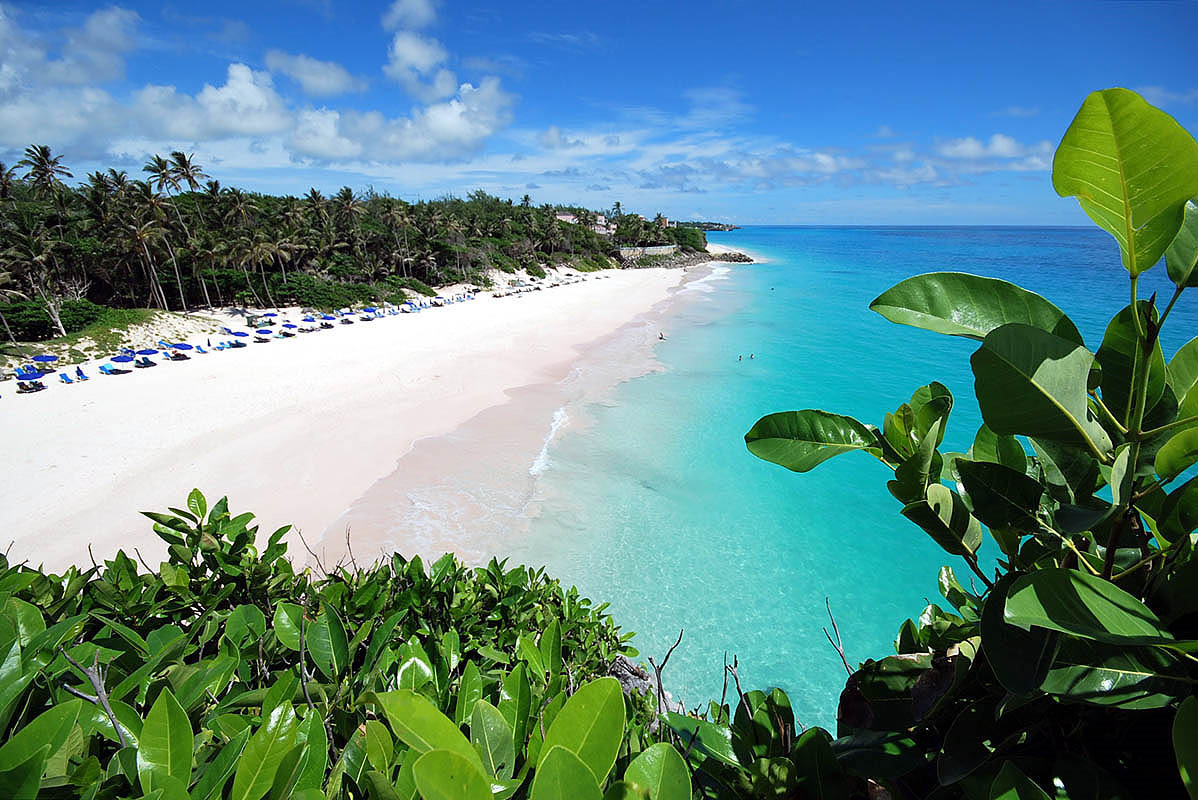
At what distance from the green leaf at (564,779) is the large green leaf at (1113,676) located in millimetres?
626

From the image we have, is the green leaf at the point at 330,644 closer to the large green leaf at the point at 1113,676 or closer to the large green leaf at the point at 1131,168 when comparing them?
the large green leaf at the point at 1113,676

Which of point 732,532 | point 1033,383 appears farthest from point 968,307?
point 732,532

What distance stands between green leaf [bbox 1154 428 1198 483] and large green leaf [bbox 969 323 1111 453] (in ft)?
0.24

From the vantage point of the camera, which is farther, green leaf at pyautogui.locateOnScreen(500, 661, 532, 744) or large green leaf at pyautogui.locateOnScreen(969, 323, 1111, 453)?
green leaf at pyautogui.locateOnScreen(500, 661, 532, 744)

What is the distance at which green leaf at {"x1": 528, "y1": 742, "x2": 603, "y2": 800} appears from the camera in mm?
557

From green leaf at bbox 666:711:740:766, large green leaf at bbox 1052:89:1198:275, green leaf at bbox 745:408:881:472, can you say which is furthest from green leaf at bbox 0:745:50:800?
large green leaf at bbox 1052:89:1198:275

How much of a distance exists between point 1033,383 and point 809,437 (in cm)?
36

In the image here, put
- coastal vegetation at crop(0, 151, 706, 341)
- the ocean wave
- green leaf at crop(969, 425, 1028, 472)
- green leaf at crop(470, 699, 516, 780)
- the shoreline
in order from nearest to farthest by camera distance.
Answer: green leaf at crop(470, 699, 516, 780) → green leaf at crop(969, 425, 1028, 472) → the shoreline → the ocean wave → coastal vegetation at crop(0, 151, 706, 341)

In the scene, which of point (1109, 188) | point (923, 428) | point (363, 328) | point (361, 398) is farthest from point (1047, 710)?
point (363, 328)

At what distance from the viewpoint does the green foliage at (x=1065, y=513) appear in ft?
2.14

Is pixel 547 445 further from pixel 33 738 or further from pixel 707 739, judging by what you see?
pixel 33 738

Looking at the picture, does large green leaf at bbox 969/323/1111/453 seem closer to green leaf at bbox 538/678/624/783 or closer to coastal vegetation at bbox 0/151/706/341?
green leaf at bbox 538/678/624/783

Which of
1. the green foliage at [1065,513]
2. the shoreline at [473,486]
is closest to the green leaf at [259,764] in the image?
the green foliage at [1065,513]

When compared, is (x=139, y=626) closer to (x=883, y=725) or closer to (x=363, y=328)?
(x=883, y=725)
